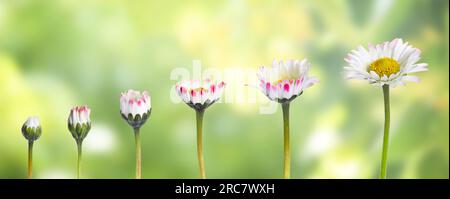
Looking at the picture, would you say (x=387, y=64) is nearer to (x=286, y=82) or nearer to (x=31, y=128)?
(x=286, y=82)

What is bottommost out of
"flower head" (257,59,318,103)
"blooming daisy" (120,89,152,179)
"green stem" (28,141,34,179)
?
"green stem" (28,141,34,179)

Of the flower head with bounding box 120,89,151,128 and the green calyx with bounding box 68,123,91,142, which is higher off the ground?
the flower head with bounding box 120,89,151,128

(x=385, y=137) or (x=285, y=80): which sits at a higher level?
(x=285, y=80)

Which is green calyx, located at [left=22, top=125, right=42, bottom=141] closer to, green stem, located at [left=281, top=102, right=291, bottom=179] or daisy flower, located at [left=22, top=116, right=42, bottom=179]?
daisy flower, located at [left=22, top=116, right=42, bottom=179]

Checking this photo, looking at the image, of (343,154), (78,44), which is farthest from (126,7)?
(343,154)

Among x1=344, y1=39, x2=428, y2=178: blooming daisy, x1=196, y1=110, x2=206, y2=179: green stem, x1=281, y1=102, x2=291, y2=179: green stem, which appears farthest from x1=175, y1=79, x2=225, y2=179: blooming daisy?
x1=344, y1=39, x2=428, y2=178: blooming daisy

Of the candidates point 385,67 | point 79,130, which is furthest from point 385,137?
point 79,130
